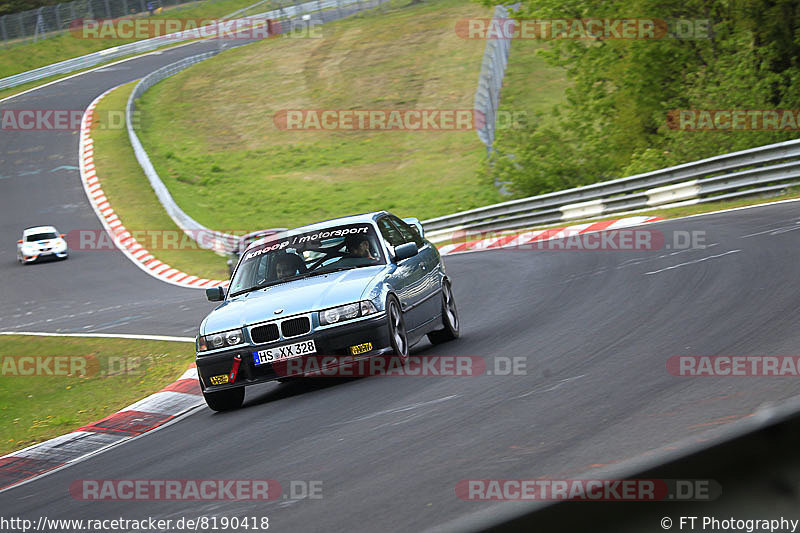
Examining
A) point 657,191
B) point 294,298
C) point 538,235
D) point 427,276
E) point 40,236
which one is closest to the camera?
point 294,298

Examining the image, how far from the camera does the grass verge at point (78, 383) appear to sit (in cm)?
998

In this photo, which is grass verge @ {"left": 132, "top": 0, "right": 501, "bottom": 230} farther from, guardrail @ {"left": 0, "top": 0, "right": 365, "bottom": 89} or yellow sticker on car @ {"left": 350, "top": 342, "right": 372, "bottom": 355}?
yellow sticker on car @ {"left": 350, "top": 342, "right": 372, "bottom": 355}

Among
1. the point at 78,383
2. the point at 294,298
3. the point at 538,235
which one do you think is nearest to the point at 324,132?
the point at 538,235

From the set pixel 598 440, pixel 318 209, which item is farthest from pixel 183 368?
pixel 318 209

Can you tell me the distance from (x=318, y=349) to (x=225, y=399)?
1047 millimetres

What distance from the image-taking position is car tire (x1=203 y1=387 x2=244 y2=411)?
28.5 ft

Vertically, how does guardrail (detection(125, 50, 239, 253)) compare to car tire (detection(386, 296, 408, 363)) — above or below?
below

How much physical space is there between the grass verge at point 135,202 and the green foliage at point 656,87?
9.02m

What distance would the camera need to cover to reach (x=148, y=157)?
42094 mm

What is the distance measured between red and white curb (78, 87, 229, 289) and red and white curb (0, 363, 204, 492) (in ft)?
38.2

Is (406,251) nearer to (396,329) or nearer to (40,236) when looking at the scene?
(396,329)

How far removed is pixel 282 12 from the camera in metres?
69.9

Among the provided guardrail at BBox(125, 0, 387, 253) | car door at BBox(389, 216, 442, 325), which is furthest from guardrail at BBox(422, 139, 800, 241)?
car door at BBox(389, 216, 442, 325)

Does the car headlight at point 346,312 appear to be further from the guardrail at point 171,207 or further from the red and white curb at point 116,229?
the guardrail at point 171,207
